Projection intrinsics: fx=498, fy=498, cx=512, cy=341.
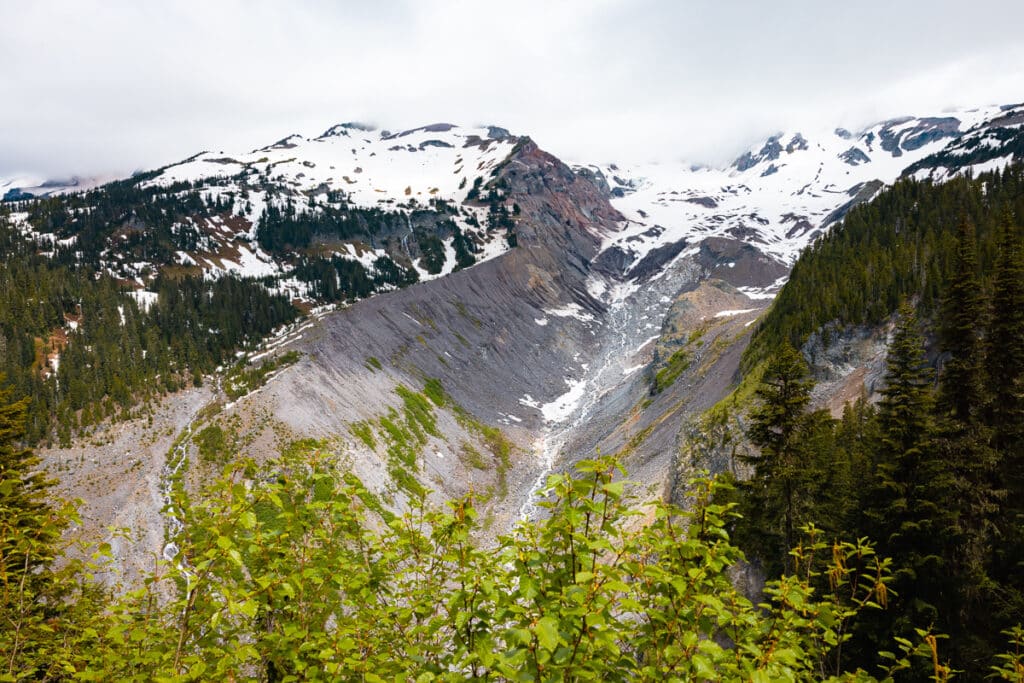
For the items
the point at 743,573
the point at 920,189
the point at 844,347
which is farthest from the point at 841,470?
the point at 920,189

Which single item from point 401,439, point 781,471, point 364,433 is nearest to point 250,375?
point 364,433

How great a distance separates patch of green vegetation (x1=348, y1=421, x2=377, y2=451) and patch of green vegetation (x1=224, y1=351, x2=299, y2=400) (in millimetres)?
13247

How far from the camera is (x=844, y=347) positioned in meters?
50.7

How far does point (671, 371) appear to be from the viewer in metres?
84.1

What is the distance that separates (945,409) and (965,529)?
14.2 feet

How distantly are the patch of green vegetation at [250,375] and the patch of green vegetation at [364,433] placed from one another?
13.2 m

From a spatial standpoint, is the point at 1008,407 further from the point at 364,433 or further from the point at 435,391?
the point at 435,391

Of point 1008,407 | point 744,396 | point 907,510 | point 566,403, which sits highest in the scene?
point 1008,407

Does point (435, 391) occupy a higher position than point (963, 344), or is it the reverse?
point (963, 344)

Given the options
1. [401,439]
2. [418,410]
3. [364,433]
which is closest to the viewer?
[364,433]

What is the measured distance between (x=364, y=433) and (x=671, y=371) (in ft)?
169

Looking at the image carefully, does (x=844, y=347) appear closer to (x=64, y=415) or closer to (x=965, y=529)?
(x=965, y=529)

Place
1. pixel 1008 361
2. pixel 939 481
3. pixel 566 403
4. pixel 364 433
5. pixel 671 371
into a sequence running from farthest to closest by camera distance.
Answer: pixel 566 403, pixel 671 371, pixel 364 433, pixel 1008 361, pixel 939 481

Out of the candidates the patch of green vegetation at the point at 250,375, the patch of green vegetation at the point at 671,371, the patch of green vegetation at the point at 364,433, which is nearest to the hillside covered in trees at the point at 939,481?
the patch of green vegetation at the point at 364,433
